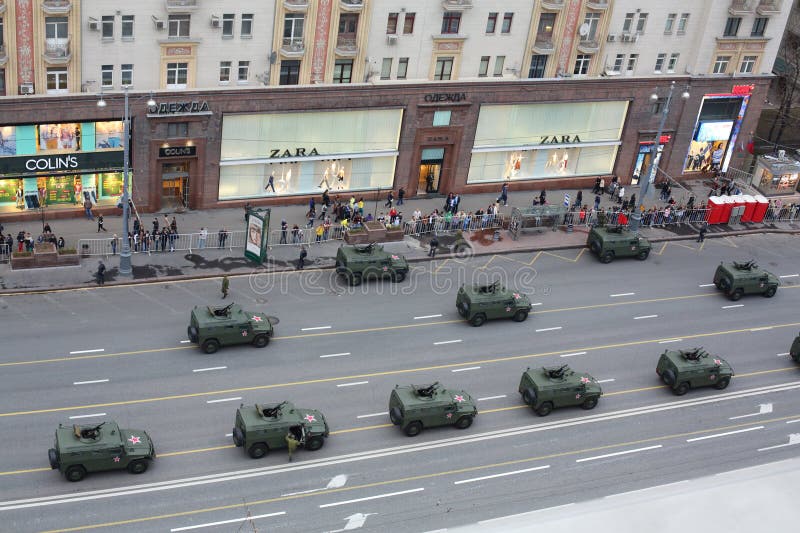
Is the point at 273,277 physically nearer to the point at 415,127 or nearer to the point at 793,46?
the point at 415,127

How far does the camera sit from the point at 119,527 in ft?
108

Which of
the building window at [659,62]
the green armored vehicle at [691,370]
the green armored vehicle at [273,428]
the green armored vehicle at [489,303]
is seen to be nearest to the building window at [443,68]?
the building window at [659,62]

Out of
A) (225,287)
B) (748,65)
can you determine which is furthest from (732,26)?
(225,287)

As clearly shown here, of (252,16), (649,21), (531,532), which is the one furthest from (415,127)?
(531,532)

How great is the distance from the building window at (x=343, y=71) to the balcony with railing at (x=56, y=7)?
667 inches

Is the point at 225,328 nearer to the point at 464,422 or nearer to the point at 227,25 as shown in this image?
the point at 464,422

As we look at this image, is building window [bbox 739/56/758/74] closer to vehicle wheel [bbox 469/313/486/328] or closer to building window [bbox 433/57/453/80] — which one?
building window [bbox 433/57/453/80]

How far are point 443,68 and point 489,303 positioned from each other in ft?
66.7

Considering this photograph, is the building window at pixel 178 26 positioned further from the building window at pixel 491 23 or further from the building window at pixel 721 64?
the building window at pixel 721 64

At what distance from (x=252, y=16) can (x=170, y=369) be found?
2381 cm

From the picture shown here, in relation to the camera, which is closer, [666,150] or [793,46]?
[666,150]

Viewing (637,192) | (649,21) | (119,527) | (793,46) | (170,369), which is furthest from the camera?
(793,46)

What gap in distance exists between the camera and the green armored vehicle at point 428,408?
39438 mm

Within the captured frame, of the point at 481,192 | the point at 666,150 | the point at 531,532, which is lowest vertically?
the point at 481,192
